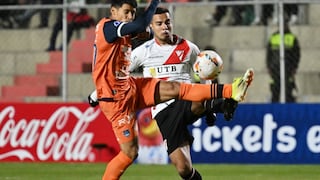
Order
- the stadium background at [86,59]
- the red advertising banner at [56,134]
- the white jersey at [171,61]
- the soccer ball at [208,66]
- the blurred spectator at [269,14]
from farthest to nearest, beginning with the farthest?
the blurred spectator at [269,14]
the stadium background at [86,59]
the red advertising banner at [56,134]
the white jersey at [171,61]
the soccer ball at [208,66]

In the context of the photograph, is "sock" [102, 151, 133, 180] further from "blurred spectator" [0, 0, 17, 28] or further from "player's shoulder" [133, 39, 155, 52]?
"blurred spectator" [0, 0, 17, 28]

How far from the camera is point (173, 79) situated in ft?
41.1

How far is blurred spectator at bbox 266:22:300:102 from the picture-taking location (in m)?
19.2

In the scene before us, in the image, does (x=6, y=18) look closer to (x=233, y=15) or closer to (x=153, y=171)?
(x=233, y=15)

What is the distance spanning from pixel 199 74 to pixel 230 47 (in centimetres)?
1108

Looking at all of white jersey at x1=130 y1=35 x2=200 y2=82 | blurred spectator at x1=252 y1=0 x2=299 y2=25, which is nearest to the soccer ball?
white jersey at x1=130 y1=35 x2=200 y2=82

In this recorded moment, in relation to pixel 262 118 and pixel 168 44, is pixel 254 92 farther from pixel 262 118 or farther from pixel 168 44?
pixel 168 44

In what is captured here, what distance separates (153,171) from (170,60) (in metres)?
4.54

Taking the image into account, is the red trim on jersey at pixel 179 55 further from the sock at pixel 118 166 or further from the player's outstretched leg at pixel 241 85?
the sock at pixel 118 166

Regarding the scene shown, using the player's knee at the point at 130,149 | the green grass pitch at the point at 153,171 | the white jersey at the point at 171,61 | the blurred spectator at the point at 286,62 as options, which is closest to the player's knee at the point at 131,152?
the player's knee at the point at 130,149

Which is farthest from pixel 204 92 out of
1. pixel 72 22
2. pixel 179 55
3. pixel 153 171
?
pixel 72 22

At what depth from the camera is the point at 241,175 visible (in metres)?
15.8

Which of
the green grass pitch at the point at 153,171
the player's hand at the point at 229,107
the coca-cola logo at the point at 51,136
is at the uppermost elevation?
the player's hand at the point at 229,107

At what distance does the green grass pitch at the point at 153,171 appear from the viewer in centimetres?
A: 1550
